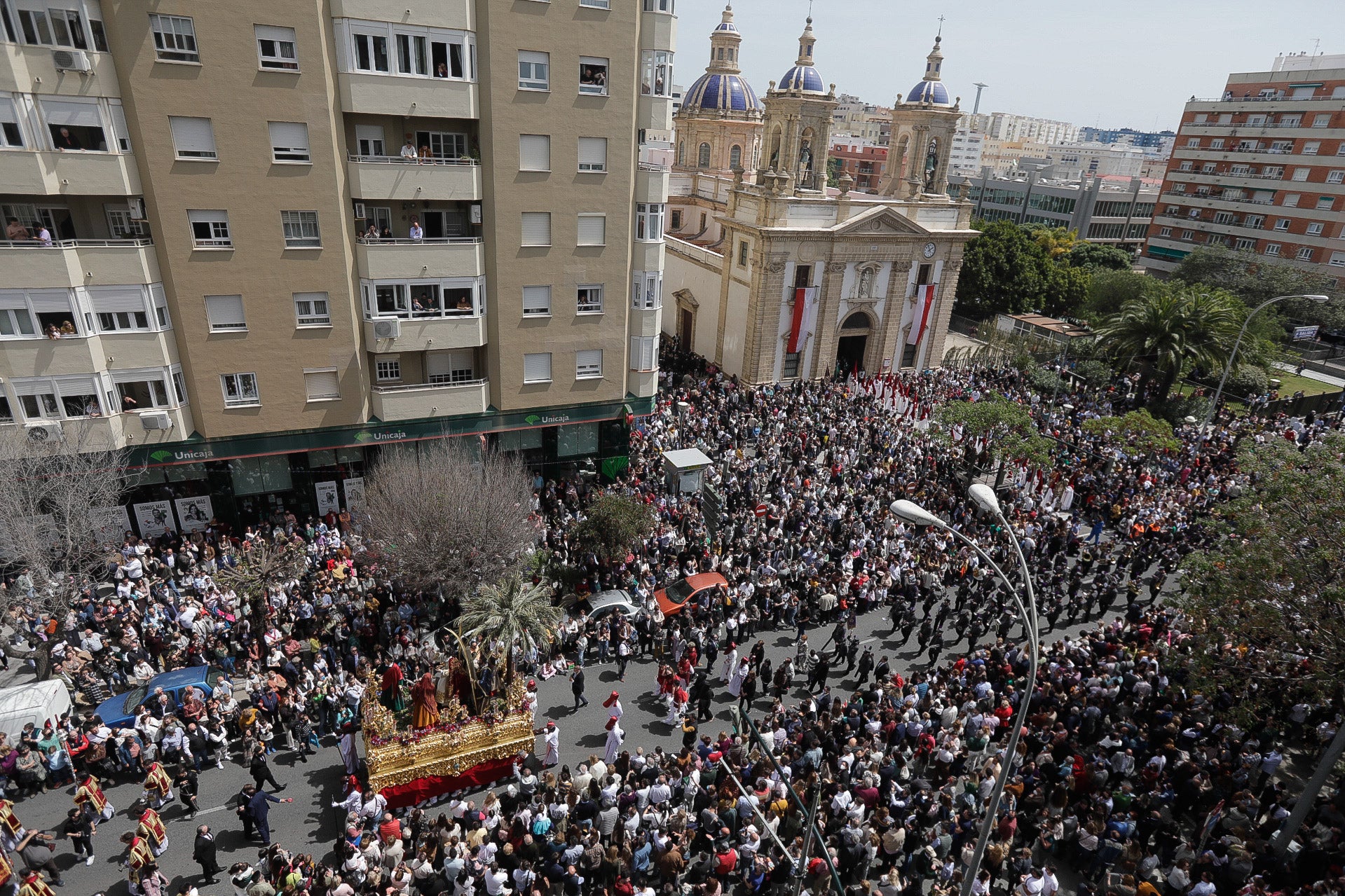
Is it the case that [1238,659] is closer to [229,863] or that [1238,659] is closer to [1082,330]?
[229,863]

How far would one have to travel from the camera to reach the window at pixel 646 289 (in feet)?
87.4

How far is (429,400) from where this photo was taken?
2494cm

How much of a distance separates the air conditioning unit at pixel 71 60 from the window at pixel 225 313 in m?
5.92

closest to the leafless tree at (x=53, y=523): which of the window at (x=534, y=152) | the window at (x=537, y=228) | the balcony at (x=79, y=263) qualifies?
the balcony at (x=79, y=263)

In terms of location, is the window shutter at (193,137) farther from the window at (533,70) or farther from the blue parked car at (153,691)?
the blue parked car at (153,691)

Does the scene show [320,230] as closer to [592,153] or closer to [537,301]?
[537,301]

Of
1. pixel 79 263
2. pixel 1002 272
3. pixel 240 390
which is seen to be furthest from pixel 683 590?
pixel 1002 272

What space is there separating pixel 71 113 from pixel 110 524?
10.4 metres

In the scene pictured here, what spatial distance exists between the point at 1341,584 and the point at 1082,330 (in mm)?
49495

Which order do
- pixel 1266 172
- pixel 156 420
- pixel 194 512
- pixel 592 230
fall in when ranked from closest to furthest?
pixel 156 420, pixel 194 512, pixel 592 230, pixel 1266 172

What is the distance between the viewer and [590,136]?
24.4 m

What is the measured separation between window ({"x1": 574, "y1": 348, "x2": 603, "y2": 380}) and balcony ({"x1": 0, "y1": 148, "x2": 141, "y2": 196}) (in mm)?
13188

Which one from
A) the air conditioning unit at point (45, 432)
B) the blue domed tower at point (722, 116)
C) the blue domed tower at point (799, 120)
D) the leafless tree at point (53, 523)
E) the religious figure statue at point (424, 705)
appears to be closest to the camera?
the religious figure statue at point (424, 705)

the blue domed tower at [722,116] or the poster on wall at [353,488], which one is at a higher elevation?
the blue domed tower at [722,116]
